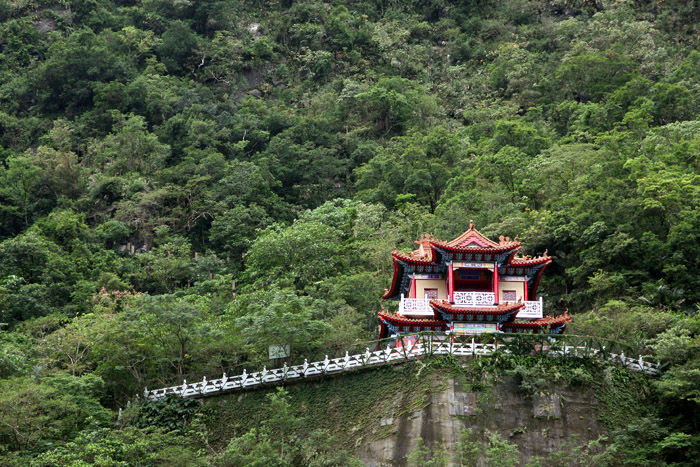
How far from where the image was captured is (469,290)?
27.6 m

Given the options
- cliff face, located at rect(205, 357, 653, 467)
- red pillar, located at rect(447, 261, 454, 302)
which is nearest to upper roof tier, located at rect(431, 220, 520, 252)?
red pillar, located at rect(447, 261, 454, 302)

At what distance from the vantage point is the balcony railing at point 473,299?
26.6m

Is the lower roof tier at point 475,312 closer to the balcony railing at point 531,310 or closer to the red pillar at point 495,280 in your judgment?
the red pillar at point 495,280

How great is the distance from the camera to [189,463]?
23922 mm

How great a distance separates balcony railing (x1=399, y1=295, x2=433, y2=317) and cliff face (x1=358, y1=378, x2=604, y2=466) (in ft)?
9.36

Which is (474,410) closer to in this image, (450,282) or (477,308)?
(477,308)

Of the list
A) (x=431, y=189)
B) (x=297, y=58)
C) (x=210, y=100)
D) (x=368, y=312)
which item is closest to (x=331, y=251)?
(x=368, y=312)

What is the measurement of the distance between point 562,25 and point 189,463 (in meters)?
45.5

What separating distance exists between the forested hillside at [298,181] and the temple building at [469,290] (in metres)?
2.25

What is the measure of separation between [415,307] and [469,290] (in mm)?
1874

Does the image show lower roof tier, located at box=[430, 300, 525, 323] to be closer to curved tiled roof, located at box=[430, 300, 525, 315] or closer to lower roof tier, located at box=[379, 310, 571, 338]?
curved tiled roof, located at box=[430, 300, 525, 315]

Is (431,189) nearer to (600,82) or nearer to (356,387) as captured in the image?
(600,82)

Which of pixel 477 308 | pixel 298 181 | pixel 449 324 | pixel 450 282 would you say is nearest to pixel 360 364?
pixel 449 324

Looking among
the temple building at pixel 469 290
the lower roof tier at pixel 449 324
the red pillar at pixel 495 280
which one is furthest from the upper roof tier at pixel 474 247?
the lower roof tier at pixel 449 324
